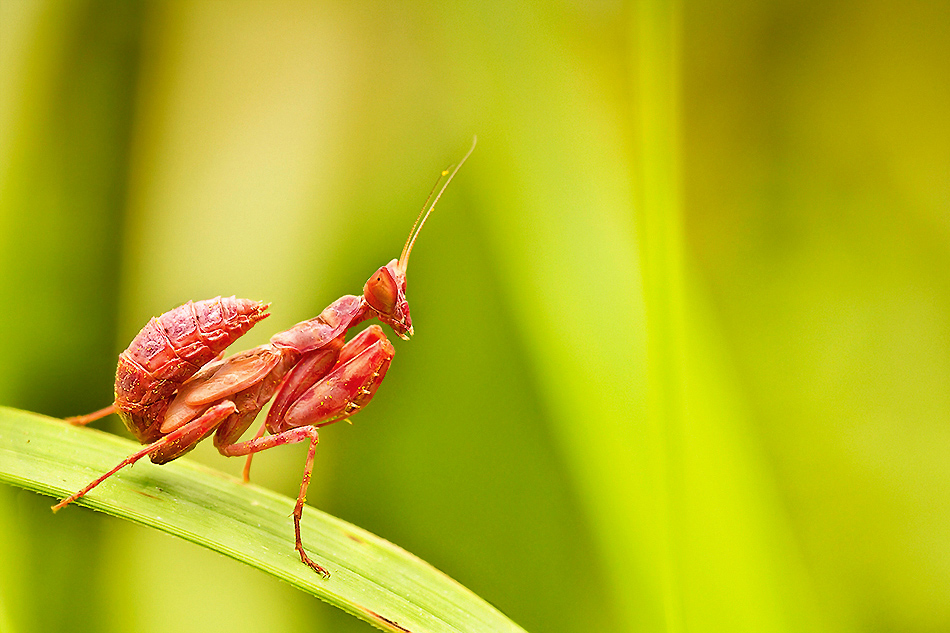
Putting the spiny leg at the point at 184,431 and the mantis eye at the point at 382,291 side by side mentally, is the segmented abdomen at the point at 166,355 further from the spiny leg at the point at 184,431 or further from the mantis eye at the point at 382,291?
the mantis eye at the point at 382,291

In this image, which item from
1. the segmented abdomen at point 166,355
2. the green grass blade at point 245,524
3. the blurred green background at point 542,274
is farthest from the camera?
→ the blurred green background at point 542,274

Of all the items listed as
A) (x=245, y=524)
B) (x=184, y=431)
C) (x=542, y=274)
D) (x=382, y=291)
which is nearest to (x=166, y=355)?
(x=184, y=431)

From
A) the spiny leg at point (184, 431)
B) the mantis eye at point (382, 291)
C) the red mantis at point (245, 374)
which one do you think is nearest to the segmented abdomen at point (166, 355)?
the red mantis at point (245, 374)

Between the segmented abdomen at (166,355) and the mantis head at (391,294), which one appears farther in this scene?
the mantis head at (391,294)

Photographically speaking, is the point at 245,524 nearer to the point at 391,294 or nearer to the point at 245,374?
the point at 245,374

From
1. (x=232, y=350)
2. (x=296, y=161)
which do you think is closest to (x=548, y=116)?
(x=296, y=161)

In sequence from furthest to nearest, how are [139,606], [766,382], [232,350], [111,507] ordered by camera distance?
[766,382]
[232,350]
[139,606]
[111,507]

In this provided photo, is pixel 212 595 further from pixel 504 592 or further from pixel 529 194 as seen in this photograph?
pixel 529 194

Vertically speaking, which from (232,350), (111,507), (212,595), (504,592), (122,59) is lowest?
(504,592)
